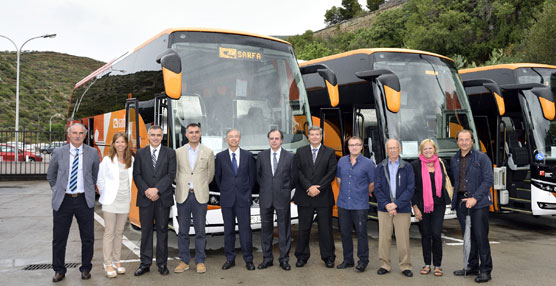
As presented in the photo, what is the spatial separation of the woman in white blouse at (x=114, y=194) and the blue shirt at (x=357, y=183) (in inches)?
112

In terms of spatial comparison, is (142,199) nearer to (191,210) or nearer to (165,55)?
(191,210)

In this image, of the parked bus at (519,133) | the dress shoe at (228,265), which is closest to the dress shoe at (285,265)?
the dress shoe at (228,265)

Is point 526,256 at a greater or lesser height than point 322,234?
lesser

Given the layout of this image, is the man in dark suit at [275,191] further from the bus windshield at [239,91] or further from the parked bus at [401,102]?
the parked bus at [401,102]

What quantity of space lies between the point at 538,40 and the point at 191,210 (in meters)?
27.7

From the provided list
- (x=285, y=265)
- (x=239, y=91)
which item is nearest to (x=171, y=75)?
(x=239, y=91)

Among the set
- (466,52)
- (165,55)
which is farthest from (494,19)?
(165,55)

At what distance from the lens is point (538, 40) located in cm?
2797


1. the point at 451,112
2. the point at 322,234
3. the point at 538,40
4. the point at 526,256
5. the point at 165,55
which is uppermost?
the point at 538,40

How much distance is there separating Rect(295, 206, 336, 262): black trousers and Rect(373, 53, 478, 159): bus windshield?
7.53 feet

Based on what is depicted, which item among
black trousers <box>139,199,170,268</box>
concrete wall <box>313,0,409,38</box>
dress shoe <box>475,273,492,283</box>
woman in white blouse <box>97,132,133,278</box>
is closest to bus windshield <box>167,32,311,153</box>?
woman in white blouse <box>97,132,133,278</box>

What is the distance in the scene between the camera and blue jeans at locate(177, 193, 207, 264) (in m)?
6.43

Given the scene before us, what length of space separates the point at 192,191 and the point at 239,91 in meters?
1.88

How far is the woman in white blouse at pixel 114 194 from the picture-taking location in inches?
243
